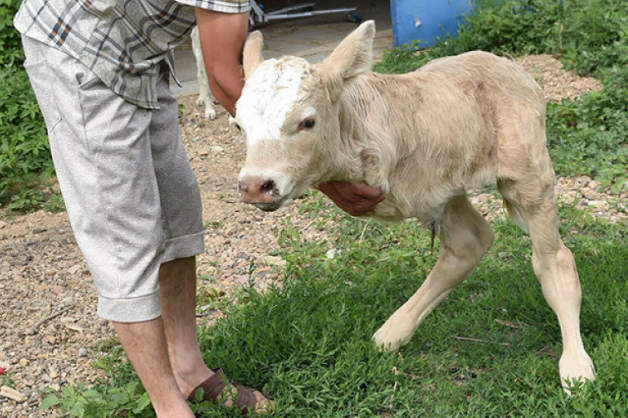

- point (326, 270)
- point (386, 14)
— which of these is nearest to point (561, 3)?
point (386, 14)

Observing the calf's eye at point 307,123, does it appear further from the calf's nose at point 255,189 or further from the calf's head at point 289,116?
the calf's nose at point 255,189

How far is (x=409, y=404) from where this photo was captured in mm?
3898

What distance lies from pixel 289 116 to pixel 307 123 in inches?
4.1

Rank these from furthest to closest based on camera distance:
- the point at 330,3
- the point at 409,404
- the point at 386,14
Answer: the point at 330,3, the point at 386,14, the point at 409,404

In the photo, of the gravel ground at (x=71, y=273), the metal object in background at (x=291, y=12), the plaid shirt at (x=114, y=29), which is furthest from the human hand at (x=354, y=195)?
the metal object in background at (x=291, y=12)

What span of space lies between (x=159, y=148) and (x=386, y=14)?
978 cm

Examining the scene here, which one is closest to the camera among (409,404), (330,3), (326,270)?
(409,404)

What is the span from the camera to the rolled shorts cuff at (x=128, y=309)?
3369 millimetres

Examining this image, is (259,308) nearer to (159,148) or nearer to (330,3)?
(159,148)

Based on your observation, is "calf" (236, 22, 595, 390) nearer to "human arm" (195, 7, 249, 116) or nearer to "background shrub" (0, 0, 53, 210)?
"human arm" (195, 7, 249, 116)

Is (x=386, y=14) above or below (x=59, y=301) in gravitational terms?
below

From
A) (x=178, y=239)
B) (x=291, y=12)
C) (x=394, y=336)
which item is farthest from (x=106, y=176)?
(x=291, y=12)

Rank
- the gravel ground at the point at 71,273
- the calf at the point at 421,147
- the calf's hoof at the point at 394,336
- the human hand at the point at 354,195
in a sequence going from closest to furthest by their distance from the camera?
the calf at the point at 421,147 < the human hand at the point at 354,195 < the calf's hoof at the point at 394,336 < the gravel ground at the point at 71,273

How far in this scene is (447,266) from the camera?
169 inches
